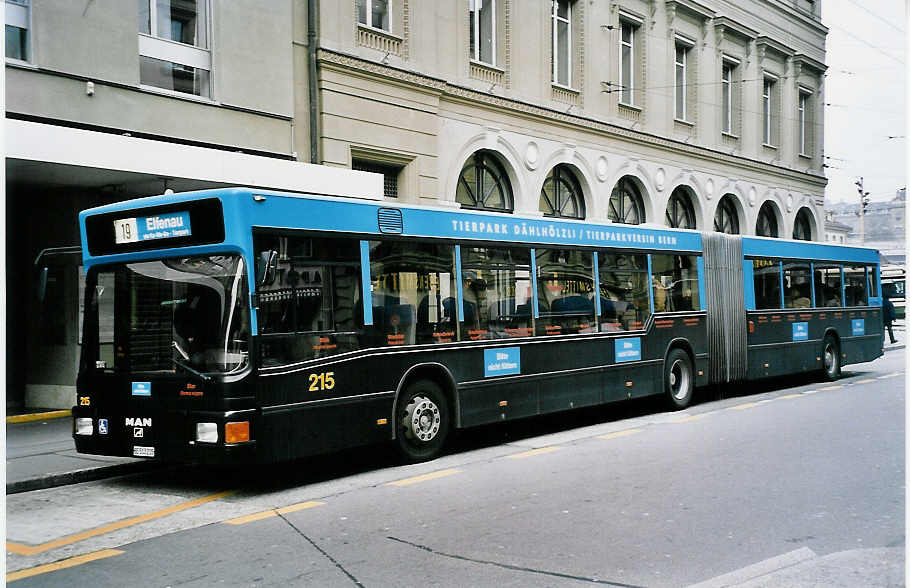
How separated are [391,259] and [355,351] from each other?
1.17 m

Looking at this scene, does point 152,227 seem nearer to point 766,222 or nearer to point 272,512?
point 272,512

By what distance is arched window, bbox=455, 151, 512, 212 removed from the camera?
21.7 metres

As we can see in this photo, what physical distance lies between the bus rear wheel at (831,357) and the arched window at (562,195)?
7260 millimetres

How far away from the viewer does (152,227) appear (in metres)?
9.18

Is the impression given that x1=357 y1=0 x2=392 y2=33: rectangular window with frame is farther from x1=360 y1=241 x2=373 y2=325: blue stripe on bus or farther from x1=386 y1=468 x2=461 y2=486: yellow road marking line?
x1=386 y1=468 x2=461 y2=486: yellow road marking line

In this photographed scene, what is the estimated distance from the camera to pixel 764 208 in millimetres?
35000

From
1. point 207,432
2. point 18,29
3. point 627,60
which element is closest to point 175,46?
point 18,29

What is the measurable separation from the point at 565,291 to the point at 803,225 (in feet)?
91.6

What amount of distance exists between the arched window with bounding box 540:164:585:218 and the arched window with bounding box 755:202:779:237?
11.6m

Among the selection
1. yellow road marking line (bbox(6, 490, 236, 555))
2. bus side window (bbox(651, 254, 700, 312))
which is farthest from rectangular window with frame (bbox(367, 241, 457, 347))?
bus side window (bbox(651, 254, 700, 312))

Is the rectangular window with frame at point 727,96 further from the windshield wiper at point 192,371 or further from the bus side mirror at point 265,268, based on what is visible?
the windshield wiper at point 192,371

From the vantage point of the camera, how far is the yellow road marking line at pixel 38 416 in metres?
14.0

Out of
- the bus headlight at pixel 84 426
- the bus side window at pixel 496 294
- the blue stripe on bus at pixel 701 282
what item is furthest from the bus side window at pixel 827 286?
the bus headlight at pixel 84 426

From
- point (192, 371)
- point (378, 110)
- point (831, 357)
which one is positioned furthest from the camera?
point (831, 357)
